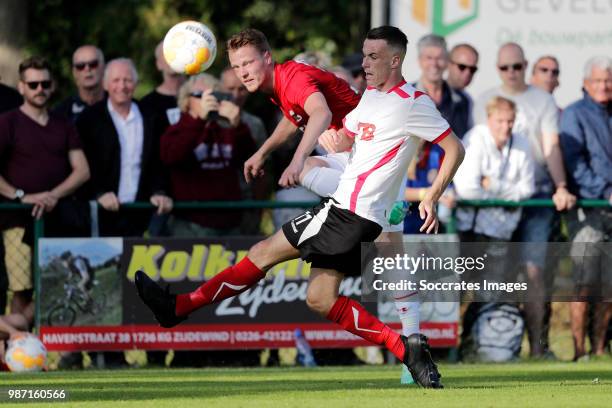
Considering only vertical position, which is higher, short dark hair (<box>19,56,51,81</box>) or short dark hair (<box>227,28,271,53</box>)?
short dark hair (<box>227,28,271,53</box>)

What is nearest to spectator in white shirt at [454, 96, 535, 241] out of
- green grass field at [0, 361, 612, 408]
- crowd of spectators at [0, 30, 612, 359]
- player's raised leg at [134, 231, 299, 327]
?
crowd of spectators at [0, 30, 612, 359]

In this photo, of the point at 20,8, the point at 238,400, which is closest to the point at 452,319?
the point at 238,400

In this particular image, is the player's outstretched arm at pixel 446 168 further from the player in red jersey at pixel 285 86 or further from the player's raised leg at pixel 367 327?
the player in red jersey at pixel 285 86

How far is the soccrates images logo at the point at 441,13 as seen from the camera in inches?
658

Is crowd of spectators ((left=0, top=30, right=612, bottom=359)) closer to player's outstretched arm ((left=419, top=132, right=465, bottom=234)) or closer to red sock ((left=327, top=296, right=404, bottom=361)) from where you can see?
red sock ((left=327, top=296, right=404, bottom=361))

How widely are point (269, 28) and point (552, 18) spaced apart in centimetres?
1068

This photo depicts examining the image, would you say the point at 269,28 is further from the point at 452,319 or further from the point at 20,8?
the point at 452,319

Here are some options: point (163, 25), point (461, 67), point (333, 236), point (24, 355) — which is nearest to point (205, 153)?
point (24, 355)

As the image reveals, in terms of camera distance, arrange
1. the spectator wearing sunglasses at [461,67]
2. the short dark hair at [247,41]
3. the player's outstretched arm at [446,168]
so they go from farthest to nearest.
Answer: the spectator wearing sunglasses at [461,67]
the short dark hair at [247,41]
the player's outstretched arm at [446,168]

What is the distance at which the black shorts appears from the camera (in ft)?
32.7

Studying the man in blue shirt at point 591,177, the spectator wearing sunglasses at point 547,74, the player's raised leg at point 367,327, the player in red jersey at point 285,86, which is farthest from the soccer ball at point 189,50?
the spectator wearing sunglasses at point 547,74

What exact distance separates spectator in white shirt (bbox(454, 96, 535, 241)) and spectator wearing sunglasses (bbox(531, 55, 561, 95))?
163 cm

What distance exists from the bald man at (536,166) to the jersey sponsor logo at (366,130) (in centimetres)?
415

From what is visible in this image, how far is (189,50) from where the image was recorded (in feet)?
40.6
